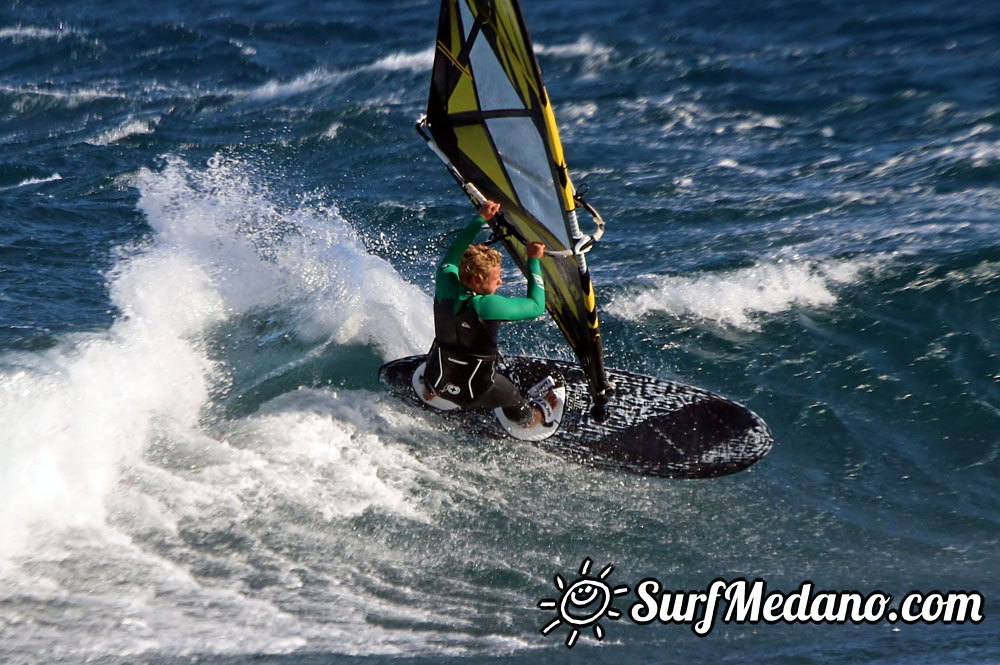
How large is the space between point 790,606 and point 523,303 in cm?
204

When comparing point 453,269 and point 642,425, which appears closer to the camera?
point 453,269

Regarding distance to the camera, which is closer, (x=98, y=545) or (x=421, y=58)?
(x=98, y=545)

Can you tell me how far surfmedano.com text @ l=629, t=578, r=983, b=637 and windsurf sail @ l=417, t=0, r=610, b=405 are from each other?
144 cm

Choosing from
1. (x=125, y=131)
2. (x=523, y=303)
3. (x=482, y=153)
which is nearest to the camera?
(x=523, y=303)

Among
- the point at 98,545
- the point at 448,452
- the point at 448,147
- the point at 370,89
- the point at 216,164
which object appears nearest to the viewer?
the point at 98,545

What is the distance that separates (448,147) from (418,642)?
10.9 feet

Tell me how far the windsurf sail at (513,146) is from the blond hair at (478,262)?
0.22m

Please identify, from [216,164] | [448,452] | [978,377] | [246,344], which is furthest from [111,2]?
[978,377]

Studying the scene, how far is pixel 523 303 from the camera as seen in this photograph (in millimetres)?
5035

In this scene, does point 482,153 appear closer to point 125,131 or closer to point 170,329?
point 170,329

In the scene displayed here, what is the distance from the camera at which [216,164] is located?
10.9 metres

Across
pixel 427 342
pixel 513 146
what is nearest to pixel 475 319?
pixel 513 146

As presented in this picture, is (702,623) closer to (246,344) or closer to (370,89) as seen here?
(246,344)

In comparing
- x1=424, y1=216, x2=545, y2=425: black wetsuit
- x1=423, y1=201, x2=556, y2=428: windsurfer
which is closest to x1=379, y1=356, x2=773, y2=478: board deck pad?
x1=423, y1=201, x2=556, y2=428: windsurfer
